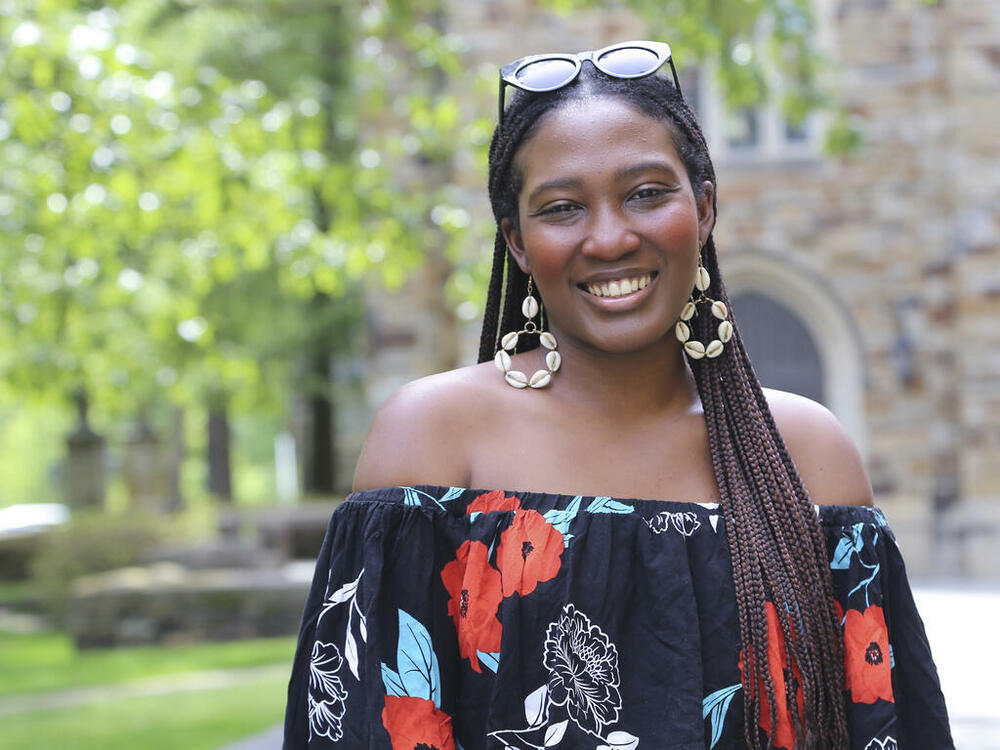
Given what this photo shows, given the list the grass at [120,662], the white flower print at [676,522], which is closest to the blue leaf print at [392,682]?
the white flower print at [676,522]

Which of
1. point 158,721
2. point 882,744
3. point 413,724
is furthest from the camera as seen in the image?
point 158,721

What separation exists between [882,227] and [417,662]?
490 inches

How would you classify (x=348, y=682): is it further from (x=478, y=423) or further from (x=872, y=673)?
(x=872, y=673)

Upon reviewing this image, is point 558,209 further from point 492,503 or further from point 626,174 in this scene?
point 492,503

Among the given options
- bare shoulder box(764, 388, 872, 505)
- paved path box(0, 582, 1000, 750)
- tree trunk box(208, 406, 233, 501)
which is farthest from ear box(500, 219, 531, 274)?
tree trunk box(208, 406, 233, 501)

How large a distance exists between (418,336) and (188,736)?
7417 mm

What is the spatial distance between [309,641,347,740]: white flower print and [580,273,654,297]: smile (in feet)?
2.25

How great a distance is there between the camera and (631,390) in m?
2.08

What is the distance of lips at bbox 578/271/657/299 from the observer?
1.98 m

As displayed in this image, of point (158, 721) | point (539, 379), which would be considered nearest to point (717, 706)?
point (539, 379)

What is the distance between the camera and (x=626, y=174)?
195cm

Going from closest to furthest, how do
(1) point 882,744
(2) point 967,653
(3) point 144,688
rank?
(1) point 882,744 → (2) point 967,653 → (3) point 144,688

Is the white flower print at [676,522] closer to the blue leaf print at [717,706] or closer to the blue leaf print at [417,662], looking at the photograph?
A: the blue leaf print at [717,706]

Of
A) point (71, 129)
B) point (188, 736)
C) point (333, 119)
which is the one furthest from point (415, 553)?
point (333, 119)
